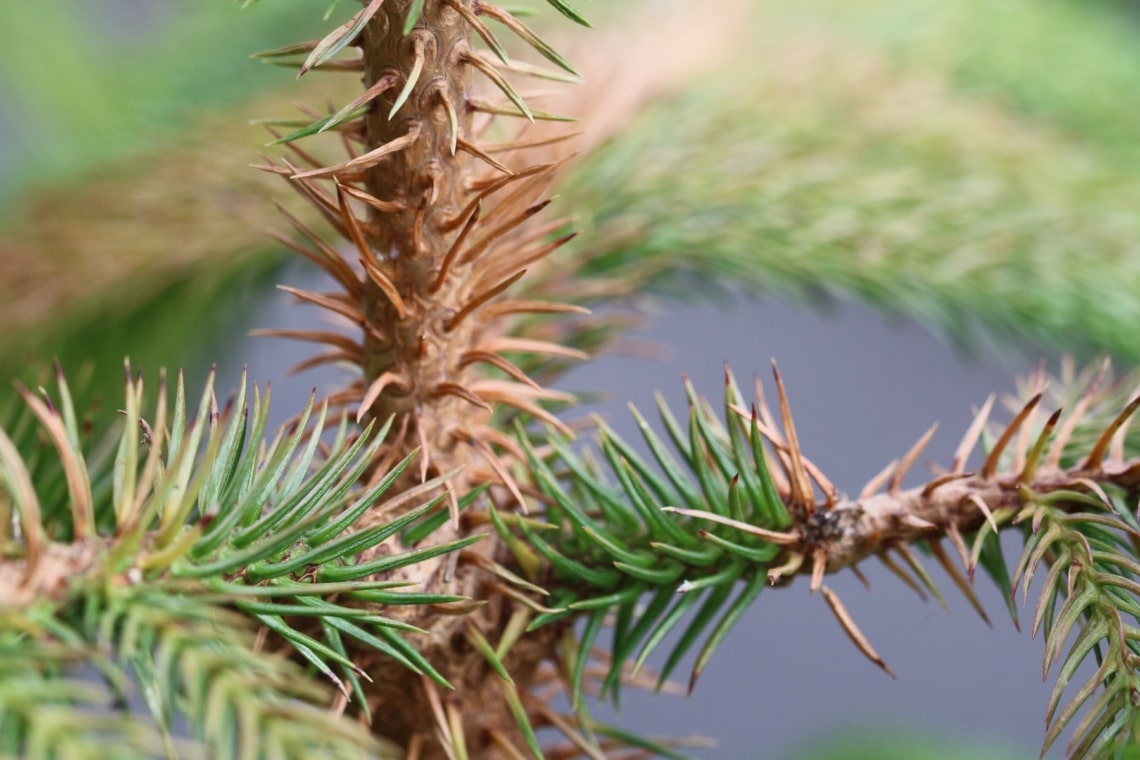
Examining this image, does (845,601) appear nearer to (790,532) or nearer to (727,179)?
(727,179)

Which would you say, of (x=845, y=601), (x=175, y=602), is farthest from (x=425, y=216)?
(x=845, y=601)

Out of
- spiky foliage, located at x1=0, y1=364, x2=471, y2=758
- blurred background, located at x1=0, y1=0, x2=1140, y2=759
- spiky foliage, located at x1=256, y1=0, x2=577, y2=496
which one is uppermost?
blurred background, located at x1=0, y1=0, x2=1140, y2=759

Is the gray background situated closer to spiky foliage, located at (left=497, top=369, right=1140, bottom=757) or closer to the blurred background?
the blurred background

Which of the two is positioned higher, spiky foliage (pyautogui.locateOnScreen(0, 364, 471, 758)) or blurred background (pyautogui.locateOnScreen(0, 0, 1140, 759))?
blurred background (pyautogui.locateOnScreen(0, 0, 1140, 759))

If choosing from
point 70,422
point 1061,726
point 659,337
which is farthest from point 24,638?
point 659,337

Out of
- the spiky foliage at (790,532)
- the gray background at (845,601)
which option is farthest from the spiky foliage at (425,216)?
the gray background at (845,601)

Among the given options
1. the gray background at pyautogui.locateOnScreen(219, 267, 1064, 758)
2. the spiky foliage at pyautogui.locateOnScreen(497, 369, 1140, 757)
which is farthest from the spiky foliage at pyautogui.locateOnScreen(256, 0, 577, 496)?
the gray background at pyautogui.locateOnScreen(219, 267, 1064, 758)

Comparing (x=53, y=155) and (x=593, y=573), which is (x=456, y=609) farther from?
(x=53, y=155)
